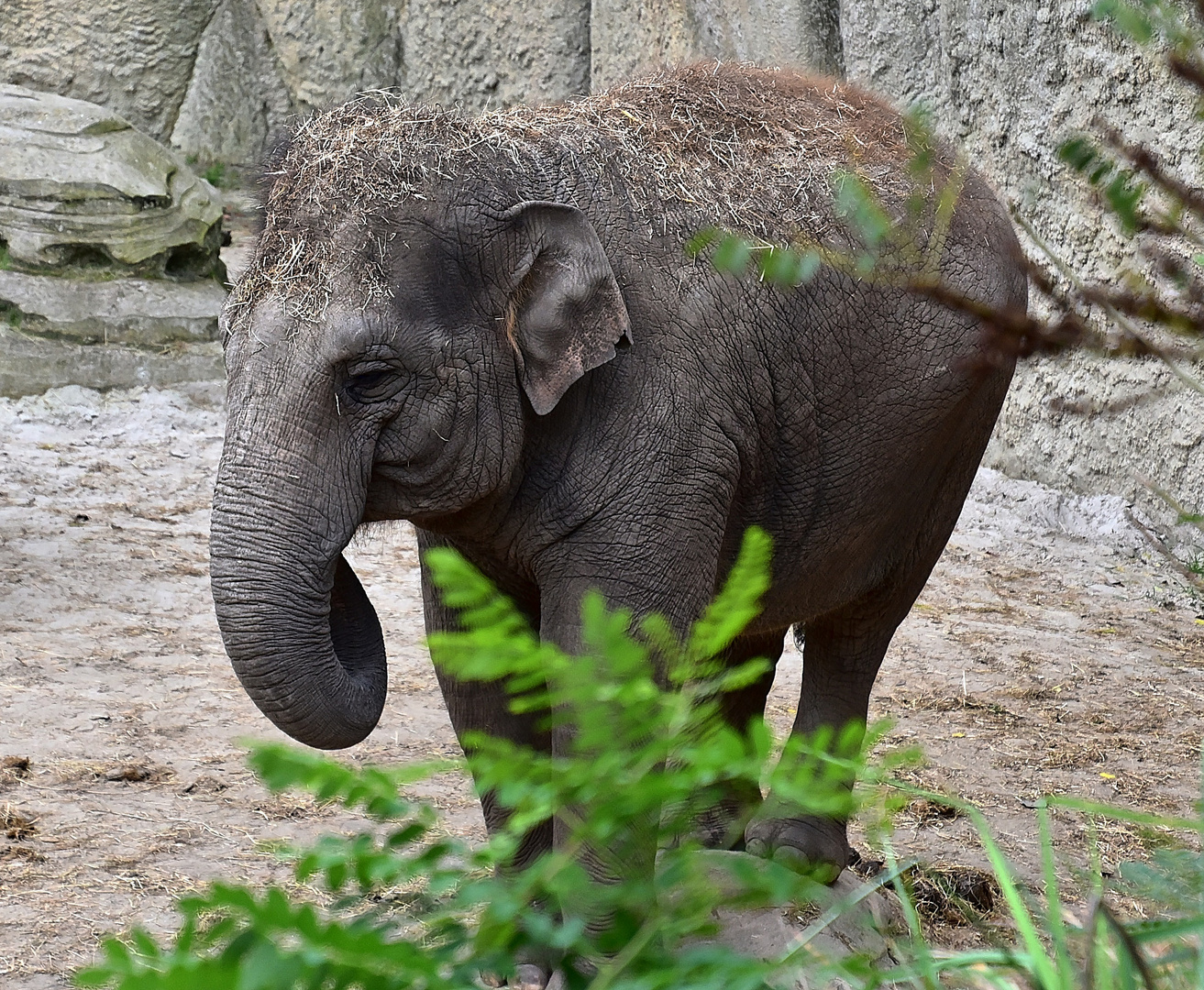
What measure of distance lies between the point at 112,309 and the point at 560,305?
23.1ft

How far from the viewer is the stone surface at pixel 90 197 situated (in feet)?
29.7

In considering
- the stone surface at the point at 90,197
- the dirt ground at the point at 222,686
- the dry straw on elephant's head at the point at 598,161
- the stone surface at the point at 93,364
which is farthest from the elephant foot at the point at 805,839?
the stone surface at the point at 90,197

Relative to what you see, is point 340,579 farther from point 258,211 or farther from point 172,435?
point 172,435

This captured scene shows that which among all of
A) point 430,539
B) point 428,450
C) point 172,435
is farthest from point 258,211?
point 172,435

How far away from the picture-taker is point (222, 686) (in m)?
5.73

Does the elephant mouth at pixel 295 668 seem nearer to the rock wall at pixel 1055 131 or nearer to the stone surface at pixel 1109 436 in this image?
the stone surface at pixel 1109 436

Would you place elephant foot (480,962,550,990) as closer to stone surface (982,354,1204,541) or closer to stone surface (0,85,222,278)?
stone surface (982,354,1204,541)

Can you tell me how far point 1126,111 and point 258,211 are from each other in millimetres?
5228

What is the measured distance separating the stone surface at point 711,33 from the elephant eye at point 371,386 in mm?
5676

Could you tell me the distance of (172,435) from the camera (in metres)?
8.95

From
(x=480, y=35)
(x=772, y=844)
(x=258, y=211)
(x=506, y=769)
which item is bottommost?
(x=772, y=844)

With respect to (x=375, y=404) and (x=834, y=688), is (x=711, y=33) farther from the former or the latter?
(x=375, y=404)

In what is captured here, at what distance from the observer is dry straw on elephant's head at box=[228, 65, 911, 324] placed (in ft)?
9.71

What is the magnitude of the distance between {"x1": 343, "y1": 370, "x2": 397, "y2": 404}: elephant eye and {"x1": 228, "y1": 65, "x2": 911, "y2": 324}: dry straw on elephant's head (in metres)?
0.16
